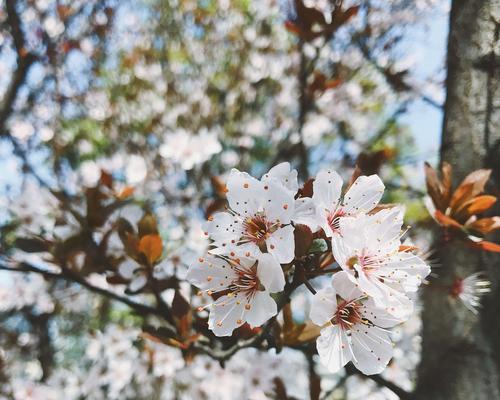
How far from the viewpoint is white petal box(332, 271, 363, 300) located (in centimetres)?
77

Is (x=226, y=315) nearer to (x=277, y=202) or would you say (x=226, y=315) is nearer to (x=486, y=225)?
(x=277, y=202)

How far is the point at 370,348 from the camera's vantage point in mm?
843

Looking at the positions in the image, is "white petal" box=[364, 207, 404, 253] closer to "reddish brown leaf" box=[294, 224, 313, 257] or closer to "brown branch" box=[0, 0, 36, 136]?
"reddish brown leaf" box=[294, 224, 313, 257]

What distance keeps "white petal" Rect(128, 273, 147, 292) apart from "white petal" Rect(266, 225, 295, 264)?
20.9 inches

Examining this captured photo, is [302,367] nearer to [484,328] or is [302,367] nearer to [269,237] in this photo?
[484,328]

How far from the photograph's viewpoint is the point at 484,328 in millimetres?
1257

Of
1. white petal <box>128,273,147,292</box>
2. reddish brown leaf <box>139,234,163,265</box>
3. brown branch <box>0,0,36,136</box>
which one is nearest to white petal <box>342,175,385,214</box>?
reddish brown leaf <box>139,234,163,265</box>

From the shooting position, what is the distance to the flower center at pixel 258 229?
85 centimetres

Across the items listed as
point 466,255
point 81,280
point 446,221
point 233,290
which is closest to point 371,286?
point 233,290

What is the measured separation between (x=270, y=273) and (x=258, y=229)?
0.12 metres

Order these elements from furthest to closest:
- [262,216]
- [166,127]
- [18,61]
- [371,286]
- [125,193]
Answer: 1. [166,127]
2. [18,61]
3. [125,193]
4. [262,216]
5. [371,286]

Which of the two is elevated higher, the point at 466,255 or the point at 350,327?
the point at 350,327

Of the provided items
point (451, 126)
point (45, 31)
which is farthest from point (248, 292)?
point (45, 31)

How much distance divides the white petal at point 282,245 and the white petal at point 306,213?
24 millimetres
